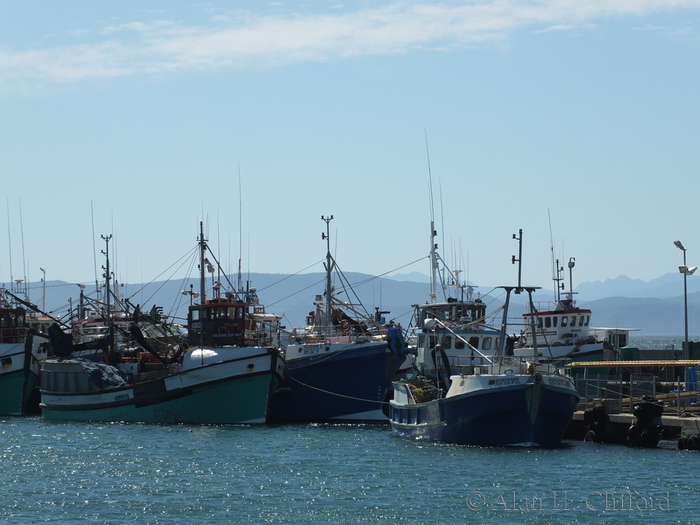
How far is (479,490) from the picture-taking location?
100 ft

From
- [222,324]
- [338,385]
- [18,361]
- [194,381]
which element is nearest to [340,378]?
[338,385]

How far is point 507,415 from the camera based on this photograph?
3738 cm

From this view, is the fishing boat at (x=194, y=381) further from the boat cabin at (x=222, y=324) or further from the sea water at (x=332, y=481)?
the sea water at (x=332, y=481)

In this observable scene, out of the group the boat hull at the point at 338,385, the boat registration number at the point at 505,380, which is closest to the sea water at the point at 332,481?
the boat registration number at the point at 505,380

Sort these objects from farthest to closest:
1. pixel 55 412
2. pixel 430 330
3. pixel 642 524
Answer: pixel 55 412 < pixel 430 330 < pixel 642 524

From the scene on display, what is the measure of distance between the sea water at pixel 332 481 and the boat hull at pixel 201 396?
10.6ft

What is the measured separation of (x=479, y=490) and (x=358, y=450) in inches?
388

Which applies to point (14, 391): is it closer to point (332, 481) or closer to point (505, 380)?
point (332, 481)

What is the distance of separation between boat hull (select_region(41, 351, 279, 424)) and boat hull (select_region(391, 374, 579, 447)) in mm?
10534

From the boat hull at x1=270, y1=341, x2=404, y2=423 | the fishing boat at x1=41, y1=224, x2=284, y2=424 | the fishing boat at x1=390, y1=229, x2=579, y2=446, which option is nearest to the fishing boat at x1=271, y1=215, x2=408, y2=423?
the boat hull at x1=270, y1=341, x2=404, y2=423

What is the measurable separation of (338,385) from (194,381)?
663 cm

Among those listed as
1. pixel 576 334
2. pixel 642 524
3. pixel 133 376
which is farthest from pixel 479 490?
pixel 576 334

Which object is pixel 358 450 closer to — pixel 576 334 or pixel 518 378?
pixel 518 378

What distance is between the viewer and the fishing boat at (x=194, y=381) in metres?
47.2
